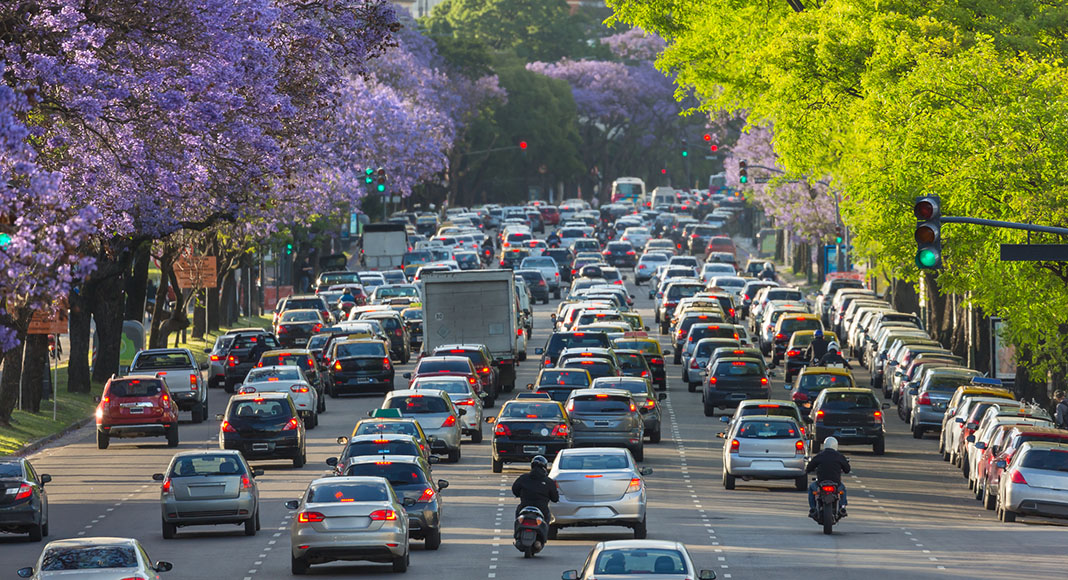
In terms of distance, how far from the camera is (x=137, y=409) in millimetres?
40531

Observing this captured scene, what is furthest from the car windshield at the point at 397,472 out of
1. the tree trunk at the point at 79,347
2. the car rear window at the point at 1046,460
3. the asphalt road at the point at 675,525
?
the tree trunk at the point at 79,347

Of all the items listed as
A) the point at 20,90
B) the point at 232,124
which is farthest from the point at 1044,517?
the point at 20,90

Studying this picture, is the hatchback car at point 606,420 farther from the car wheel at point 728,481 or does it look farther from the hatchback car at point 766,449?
the hatchback car at point 766,449

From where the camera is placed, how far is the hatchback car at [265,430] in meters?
36.7

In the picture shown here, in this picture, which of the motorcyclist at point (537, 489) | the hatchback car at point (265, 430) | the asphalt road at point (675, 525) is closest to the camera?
the asphalt road at point (675, 525)

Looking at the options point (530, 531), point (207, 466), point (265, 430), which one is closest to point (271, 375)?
point (265, 430)

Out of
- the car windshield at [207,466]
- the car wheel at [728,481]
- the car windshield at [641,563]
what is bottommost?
the car wheel at [728,481]

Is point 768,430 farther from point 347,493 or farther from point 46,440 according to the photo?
point 46,440

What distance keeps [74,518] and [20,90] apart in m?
8.05

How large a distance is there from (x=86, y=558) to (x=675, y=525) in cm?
1153

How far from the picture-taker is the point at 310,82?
37031 millimetres

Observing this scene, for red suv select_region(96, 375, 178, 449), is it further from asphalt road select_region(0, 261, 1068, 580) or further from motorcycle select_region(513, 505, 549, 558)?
motorcycle select_region(513, 505, 549, 558)

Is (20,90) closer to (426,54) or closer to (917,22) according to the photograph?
(917,22)

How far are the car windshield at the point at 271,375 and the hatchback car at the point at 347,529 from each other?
64.8 ft
